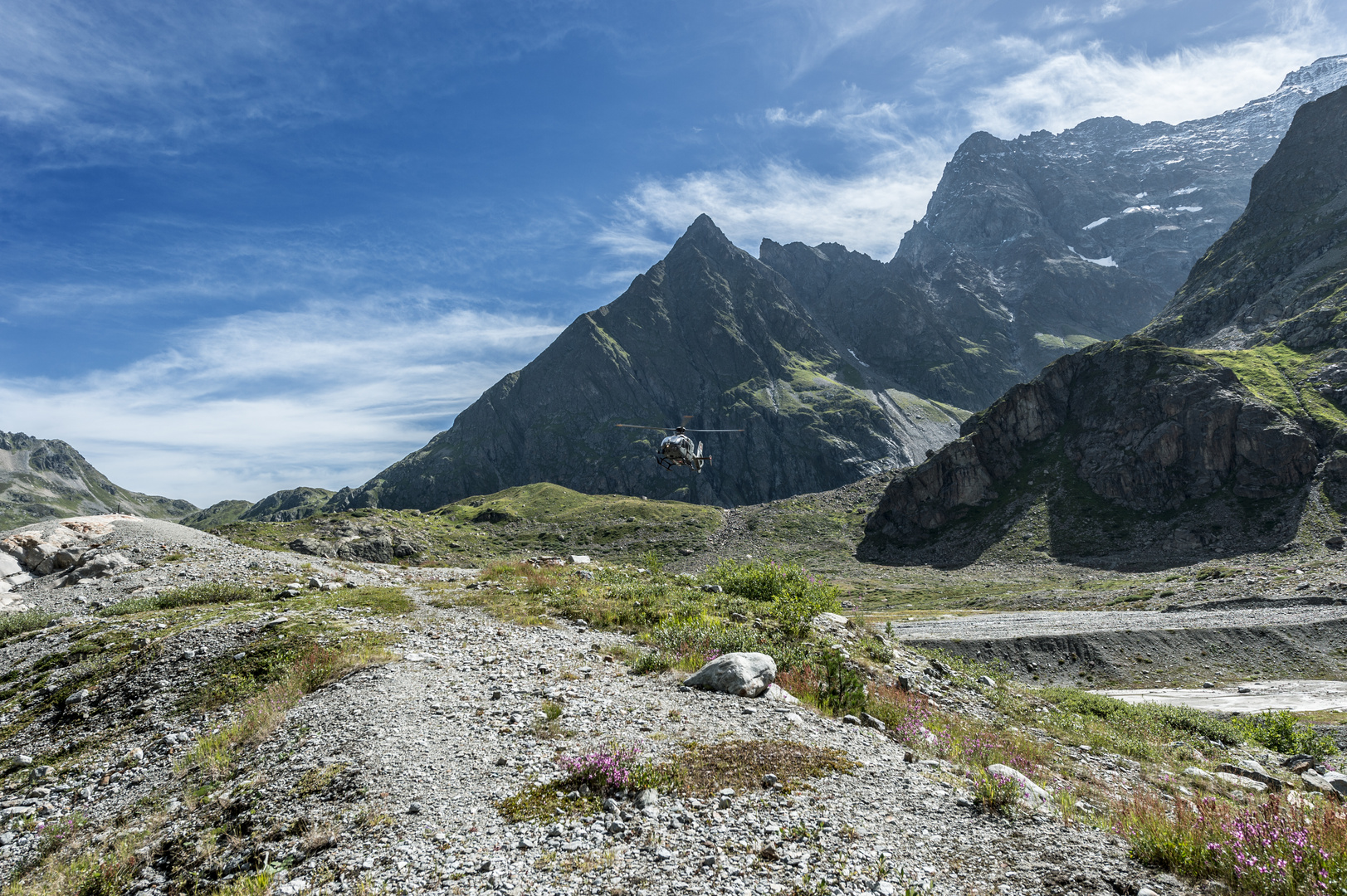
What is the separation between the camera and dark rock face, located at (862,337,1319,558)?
4341 inches

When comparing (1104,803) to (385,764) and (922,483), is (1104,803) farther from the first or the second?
(922,483)

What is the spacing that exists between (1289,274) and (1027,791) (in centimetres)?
23796

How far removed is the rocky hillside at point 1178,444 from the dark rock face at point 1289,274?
592 mm

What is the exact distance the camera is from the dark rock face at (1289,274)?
142m

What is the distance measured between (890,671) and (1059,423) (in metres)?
157

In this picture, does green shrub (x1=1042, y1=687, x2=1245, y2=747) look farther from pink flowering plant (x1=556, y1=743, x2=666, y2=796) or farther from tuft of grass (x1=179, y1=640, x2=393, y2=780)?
tuft of grass (x1=179, y1=640, x2=393, y2=780)

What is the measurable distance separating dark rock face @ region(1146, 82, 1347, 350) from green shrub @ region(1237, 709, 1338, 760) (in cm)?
16205

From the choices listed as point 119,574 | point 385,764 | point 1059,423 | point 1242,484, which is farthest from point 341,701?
point 1059,423

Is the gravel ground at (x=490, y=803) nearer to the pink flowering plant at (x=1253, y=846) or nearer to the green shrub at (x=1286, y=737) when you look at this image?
the pink flowering plant at (x=1253, y=846)

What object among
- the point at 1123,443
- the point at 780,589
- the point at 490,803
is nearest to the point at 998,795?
the point at 490,803

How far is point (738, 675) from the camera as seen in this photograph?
531 inches

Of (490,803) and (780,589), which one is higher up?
(490,803)

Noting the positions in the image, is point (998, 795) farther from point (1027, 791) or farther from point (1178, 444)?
point (1178, 444)

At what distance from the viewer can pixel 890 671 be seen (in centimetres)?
1822
